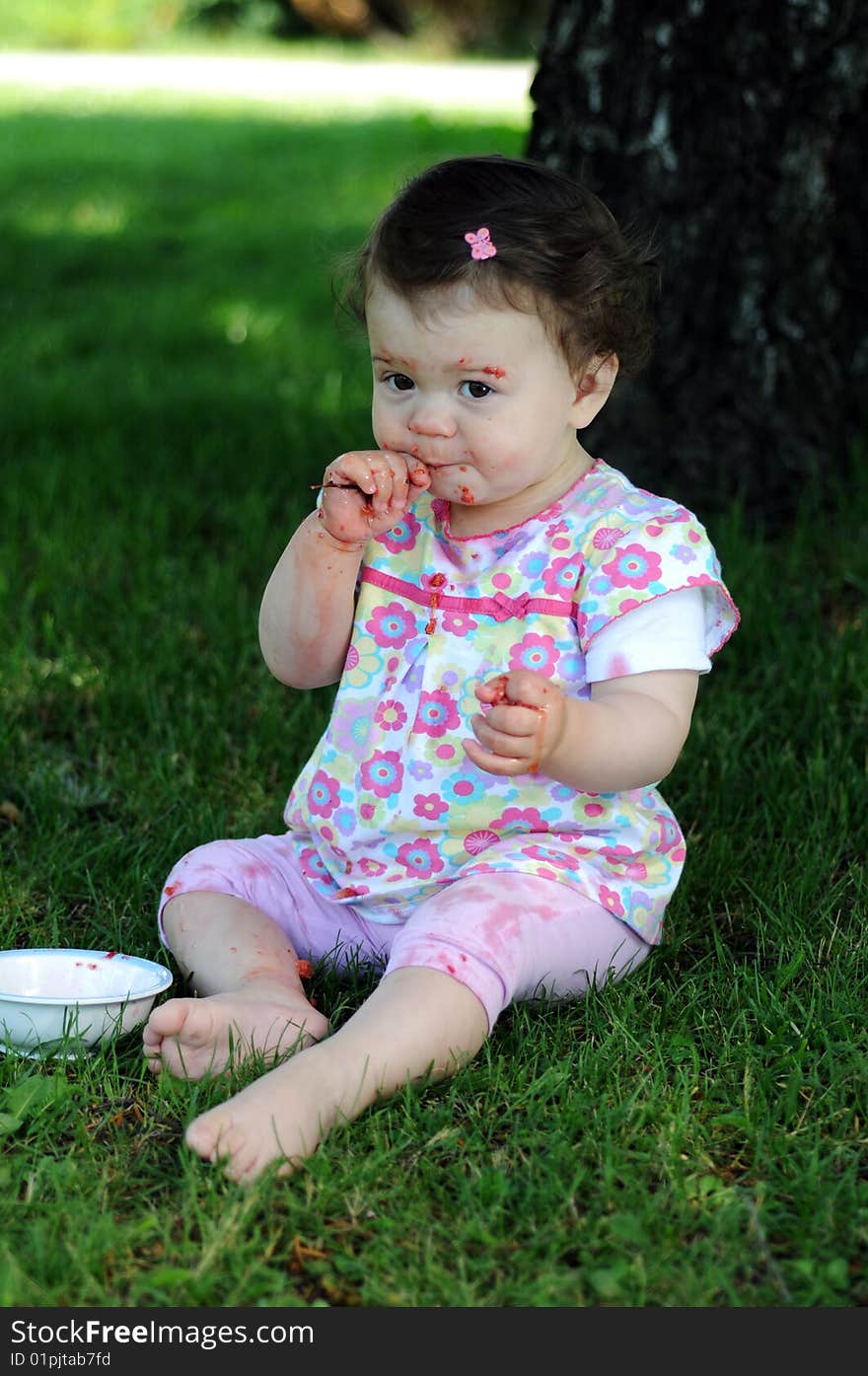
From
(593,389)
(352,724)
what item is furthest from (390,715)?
(593,389)

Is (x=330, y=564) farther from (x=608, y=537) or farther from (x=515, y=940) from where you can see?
(x=515, y=940)

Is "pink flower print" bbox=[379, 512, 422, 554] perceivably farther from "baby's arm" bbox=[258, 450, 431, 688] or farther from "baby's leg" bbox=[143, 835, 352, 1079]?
"baby's leg" bbox=[143, 835, 352, 1079]

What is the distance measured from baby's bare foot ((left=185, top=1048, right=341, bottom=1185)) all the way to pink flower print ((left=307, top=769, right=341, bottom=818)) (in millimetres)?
501

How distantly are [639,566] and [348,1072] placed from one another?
28.4 inches

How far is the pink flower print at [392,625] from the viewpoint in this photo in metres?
2.14

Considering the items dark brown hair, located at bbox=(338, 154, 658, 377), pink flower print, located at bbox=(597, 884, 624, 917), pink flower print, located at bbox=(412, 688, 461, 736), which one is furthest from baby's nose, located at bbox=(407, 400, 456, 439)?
pink flower print, located at bbox=(597, 884, 624, 917)

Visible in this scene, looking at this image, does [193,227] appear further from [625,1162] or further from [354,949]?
[625,1162]

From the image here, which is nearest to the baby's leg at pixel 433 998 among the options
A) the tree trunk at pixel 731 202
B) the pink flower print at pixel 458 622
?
the pink flower print at pixel 458 622

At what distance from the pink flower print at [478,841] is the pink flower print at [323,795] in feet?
0.65

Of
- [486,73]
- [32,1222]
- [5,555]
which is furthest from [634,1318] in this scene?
[486,73]

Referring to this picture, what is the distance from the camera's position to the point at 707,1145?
1.69 metres

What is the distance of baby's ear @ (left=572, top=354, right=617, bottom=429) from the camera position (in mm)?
2027

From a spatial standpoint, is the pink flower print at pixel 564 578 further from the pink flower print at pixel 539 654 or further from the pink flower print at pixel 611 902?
the pink flower print at pixel 611 902

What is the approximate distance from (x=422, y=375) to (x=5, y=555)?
1777 mm
